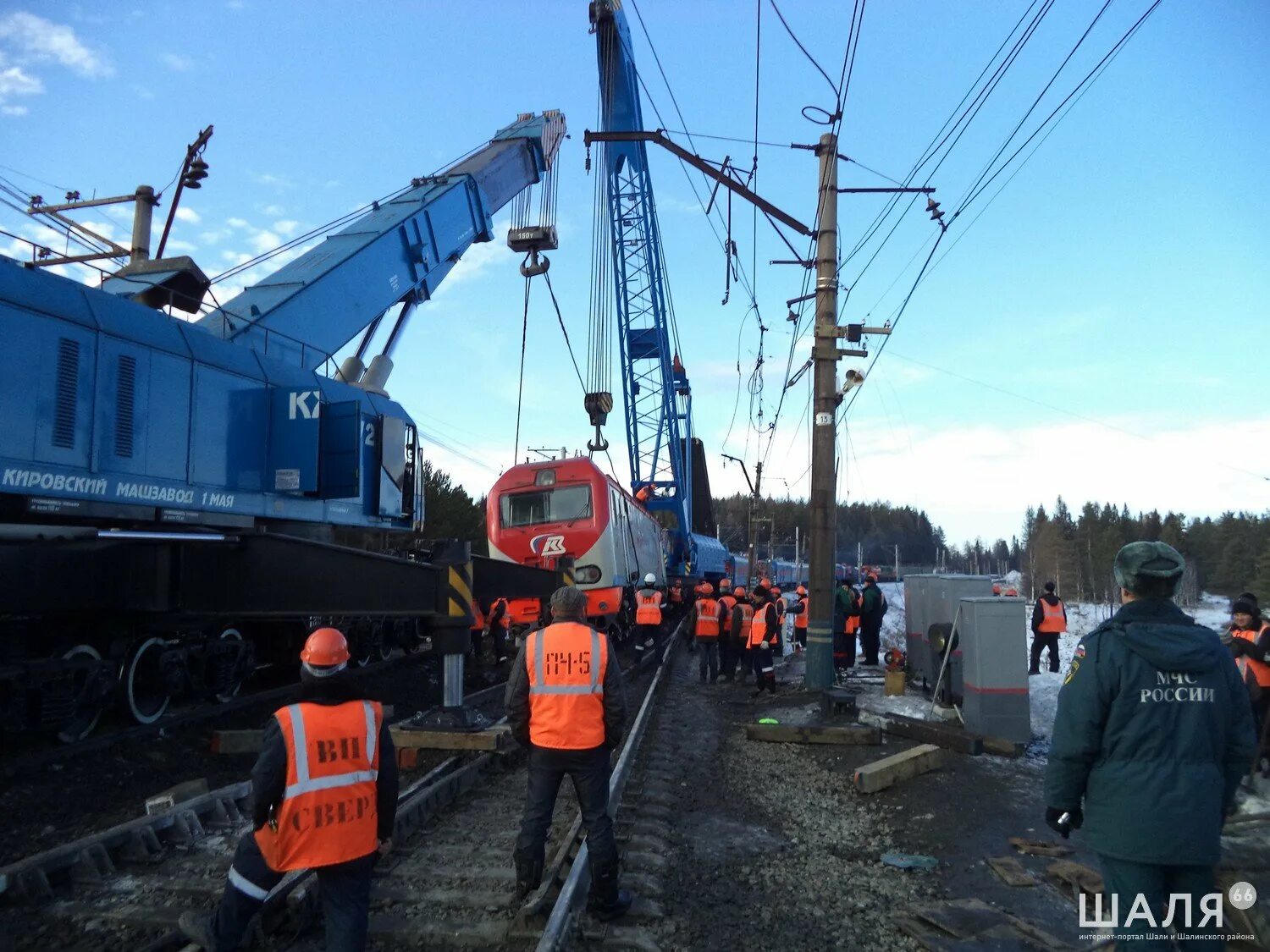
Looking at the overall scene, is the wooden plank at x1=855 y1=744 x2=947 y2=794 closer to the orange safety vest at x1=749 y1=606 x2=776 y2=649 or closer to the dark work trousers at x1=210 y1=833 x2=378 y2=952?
the orange safety vest at x1=749 y1=606 x2=776 y2=649

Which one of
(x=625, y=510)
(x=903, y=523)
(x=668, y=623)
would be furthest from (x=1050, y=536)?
(x=625, y=510)

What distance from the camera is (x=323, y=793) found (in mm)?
3029

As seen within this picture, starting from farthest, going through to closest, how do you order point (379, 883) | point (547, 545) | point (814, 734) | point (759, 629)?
point (547, 545), point (759, 629), point (814, 734), point (379, 883)

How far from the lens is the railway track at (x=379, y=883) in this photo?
12.2 feet

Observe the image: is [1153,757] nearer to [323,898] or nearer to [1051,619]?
[323,898]

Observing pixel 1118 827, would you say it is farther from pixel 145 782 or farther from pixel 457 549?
pixel 145 782

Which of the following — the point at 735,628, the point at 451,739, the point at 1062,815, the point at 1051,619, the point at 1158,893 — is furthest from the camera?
the point at 735,628

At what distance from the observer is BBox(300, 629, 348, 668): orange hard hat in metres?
3.09

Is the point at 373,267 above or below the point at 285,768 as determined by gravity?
above

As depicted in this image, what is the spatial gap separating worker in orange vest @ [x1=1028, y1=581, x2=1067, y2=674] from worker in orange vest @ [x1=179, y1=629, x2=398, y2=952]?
12109 mm

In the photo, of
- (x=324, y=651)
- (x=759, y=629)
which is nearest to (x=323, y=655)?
(x=324, y=651)

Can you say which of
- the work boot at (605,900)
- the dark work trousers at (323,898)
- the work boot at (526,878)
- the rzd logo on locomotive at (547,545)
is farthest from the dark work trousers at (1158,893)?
the rzd logo on locomotive at (547,545)

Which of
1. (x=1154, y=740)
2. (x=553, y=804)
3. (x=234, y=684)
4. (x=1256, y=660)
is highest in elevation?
(x=1154, y=740)

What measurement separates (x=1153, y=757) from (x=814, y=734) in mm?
6187
